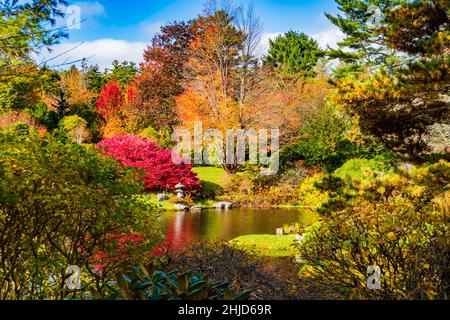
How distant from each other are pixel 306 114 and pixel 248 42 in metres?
4.94

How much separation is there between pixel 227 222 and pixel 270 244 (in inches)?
138

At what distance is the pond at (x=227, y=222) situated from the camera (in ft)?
36.3

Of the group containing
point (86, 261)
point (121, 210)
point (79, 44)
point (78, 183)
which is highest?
point (79, 44)

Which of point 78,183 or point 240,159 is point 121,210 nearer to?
point 78,183

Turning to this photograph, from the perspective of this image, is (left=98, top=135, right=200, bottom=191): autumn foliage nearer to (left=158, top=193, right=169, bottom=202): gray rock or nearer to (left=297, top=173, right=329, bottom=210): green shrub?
(left=158, top=193, right=169, bottom=202): gray rock

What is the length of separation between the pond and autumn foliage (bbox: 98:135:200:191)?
2.53m

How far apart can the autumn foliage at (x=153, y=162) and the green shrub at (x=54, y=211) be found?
43.2 feet

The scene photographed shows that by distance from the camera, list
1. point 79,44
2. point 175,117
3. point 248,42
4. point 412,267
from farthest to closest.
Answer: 1. point 175,117
2. point 248,42
3. point 79,44
4. point 412,267

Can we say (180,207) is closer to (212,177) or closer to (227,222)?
(227,222)

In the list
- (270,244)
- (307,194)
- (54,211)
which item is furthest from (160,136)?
(54,211)

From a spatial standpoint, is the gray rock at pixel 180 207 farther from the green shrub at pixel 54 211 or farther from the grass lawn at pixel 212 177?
the green shrub at pixel 54 211

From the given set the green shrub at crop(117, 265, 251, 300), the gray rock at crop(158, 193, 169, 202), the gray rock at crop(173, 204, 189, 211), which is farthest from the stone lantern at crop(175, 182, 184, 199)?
the green shrub at crop(117, 265, 251, 300)

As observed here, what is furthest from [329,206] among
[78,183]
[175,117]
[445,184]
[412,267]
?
[175,117]

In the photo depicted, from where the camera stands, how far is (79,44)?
3537mm
